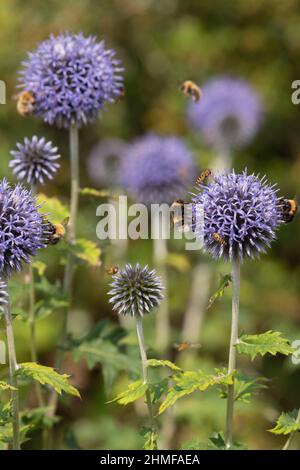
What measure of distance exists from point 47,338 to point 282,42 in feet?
15.7

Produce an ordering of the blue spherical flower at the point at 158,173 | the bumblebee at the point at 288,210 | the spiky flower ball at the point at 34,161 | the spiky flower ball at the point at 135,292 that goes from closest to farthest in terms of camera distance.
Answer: the spiky flower ball at the point at 135,292 → the bumblebee at the point at 288,210 → the spiky flower ball at the point at 34,161 → the blue spherical flower at the point at 158,173

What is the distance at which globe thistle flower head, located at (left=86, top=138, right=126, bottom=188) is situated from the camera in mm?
7598

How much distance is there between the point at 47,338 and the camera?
7559mm

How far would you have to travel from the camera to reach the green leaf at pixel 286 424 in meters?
3.02

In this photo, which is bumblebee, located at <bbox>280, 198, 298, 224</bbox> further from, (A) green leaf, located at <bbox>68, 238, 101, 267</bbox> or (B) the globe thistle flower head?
(B) the globe thistle flower head

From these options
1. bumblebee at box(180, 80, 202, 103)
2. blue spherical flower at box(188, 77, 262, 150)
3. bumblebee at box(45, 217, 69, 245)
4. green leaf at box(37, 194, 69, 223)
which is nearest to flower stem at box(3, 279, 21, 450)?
bumblebee at box(45, 217, 69, 245)

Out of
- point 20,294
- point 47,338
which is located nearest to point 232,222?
point 20,294

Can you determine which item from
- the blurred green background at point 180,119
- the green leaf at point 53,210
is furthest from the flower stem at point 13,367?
the blurred green background at point 180,119

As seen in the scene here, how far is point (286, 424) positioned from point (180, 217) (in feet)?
4.17

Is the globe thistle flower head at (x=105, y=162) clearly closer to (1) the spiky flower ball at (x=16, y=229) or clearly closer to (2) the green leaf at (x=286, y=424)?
Answer: (1) the spiky flower ball at (x=16, y=229)

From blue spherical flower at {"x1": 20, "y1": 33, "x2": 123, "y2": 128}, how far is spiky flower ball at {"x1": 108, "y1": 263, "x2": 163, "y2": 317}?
1.40 metres

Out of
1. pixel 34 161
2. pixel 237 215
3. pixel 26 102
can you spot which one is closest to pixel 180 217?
pixel 237 215

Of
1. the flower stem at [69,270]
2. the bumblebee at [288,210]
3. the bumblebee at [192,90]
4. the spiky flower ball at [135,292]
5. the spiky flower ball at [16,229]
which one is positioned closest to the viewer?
the spiky flower ball at [16,229]

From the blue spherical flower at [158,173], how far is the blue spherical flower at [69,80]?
1.77 m
